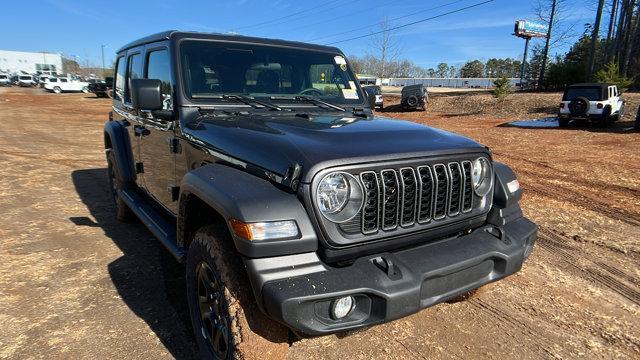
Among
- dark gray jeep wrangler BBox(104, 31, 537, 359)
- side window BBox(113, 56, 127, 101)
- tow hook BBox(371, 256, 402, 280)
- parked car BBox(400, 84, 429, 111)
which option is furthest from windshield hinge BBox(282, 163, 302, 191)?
parked car BBox(400, 84, 429, 111)

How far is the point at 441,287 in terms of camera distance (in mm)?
2270

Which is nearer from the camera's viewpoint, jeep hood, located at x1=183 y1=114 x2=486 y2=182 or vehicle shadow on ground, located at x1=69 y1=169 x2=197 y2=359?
jeep hood, located at x1=183 y1=114 x2=486 y2=182

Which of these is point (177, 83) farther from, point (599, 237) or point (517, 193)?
point (599, 237)

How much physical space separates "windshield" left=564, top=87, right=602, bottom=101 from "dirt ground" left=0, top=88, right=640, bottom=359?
434 inches

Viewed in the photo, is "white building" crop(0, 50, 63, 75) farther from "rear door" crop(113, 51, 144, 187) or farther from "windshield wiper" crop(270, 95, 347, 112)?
"windshield wiper" crop(270, 95, 347, 112)

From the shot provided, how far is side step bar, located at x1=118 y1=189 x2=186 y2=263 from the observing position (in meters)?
2.99

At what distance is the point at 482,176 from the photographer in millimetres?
2730

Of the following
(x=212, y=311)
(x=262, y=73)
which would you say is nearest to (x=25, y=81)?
(x=262, y=73)

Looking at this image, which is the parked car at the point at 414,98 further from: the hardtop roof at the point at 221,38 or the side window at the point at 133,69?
the side window at the point at 133,69

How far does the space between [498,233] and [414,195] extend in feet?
2.21

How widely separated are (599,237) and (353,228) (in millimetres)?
3924

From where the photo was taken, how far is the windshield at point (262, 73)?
132 inches

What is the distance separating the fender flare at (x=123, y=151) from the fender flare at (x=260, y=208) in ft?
9.15

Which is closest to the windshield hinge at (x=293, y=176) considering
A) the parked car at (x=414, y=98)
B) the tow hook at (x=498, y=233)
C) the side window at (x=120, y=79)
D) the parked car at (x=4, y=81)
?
the tow hook at (x=498, y=233)
